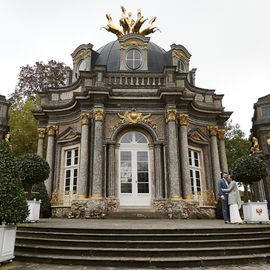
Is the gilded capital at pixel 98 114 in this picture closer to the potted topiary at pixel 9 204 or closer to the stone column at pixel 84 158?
the stone column at pixel 84 158

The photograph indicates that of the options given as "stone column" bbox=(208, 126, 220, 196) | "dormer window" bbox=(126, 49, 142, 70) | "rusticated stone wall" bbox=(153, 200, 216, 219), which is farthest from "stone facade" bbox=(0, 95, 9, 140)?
"stone column" bbox=(208, 126, 220, 196)

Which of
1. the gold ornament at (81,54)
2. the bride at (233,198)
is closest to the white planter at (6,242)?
the bride at (233,198)

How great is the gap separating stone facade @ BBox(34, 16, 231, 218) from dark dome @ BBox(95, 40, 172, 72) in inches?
4.5

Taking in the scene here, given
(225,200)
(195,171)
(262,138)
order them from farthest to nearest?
(262,138) < (195,171) < (225,200)

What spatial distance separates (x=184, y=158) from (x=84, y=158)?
4770mm

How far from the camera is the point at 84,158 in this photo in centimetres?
1365

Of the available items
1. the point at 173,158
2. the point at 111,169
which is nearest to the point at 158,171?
the point at 173,158

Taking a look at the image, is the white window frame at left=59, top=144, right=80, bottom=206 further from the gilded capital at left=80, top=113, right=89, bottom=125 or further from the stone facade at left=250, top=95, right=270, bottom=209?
the stone facade at left=250, top=95, right=270, bottom=209

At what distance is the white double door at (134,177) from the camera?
44.0ft

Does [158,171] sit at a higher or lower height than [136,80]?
lower

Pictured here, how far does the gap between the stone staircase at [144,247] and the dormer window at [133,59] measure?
11.4 meters

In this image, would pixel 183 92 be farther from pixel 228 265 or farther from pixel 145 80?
pixel 228 265

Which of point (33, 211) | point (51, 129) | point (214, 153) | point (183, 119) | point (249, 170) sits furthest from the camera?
point (214, 153)

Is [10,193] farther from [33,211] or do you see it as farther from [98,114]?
[98,114]
